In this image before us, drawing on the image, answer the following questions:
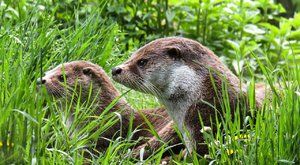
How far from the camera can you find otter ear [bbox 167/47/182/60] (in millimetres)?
5426

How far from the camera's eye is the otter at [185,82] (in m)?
5.28

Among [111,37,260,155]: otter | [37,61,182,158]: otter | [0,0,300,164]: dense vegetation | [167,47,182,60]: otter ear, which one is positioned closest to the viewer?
[0,0,300,164]: dense vegetation

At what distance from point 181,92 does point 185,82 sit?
0.06 metres

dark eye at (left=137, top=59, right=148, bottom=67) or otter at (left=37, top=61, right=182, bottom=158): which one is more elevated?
dark eye at (left=137, top=59, right=148, bottom=67)

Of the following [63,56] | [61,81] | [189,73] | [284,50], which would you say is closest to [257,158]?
[189,73]

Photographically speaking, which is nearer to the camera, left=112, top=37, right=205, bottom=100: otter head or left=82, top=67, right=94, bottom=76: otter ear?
left=112, top=37, right=205, bottom=100: otter head

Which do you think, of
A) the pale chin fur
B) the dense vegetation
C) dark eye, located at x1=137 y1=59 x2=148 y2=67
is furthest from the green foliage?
the pale chin fur

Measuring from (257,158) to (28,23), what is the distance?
239 cm

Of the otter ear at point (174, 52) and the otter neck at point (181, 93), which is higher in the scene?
the otter ear at point (174, 52)

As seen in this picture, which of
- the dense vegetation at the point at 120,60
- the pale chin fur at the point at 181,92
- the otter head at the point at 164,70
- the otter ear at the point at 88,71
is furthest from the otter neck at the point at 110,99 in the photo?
the pale chin fur at the point at 181,92

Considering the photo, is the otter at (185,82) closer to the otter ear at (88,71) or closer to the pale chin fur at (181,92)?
the pale chin fur at (181,92)

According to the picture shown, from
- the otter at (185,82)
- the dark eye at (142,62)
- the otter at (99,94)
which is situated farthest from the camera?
the otter at (99,94)

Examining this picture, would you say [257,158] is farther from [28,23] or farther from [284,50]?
[284,50]

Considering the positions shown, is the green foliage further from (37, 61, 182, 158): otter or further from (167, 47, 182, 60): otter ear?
(167, 47, 182, 60): otter ear
